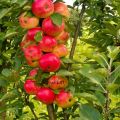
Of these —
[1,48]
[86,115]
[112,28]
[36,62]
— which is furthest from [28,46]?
[1,48]

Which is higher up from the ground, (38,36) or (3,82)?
(38,36)

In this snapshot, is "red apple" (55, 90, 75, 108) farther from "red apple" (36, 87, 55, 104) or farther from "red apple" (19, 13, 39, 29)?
"red apple" (19, 13, 39, 29)

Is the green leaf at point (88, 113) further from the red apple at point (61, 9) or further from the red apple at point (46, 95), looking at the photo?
the red apple at point (61, 9)

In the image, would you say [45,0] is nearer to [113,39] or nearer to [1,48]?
[113,39]

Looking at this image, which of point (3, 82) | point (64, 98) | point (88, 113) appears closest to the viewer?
point (88, 113)

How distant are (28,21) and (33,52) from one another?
0.16 meters

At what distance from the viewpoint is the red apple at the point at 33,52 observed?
82.7 inches

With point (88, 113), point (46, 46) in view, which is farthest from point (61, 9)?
point (88, 113)

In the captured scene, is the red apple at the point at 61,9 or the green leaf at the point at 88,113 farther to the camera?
the red apple at the point at 61,9

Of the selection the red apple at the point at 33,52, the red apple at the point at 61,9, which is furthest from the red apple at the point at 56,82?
the red apple at the point at 61,9

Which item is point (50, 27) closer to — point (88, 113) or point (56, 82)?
point (56, 82)

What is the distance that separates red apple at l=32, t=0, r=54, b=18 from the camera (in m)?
2.08

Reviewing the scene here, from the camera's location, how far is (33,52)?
2.10 m

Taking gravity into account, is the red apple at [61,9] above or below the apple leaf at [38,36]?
above
